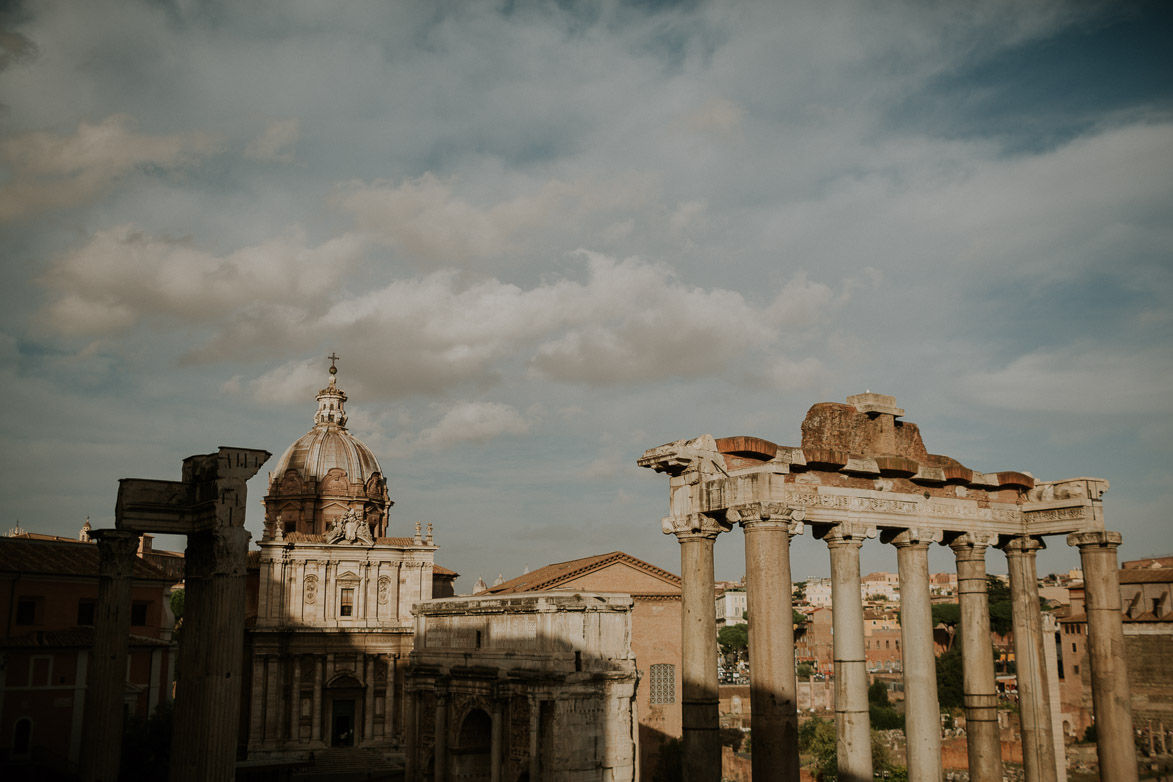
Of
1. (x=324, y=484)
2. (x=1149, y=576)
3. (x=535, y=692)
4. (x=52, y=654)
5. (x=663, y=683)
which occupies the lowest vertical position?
(x=663, y=683)

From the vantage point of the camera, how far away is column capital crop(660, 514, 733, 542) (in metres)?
13.1

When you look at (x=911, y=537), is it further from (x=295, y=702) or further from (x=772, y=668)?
(x=295, y=702)

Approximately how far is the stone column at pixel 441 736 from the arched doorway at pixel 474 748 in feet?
1.52

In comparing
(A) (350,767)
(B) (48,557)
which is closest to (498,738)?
(A) (350,767)

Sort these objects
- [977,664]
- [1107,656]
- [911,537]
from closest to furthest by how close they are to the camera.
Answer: [911,537] → [977,664] → [1107,656]

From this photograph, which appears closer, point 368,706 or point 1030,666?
point 1030,666

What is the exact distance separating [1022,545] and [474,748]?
77.6 ft

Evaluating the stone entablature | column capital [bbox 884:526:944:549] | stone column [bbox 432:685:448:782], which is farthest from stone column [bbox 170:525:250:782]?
stone column [bbox 432:685:448:782]

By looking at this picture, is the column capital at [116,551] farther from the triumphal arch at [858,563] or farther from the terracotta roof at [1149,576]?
the terracotta roof at [1149,576]

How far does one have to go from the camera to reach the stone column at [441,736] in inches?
1350

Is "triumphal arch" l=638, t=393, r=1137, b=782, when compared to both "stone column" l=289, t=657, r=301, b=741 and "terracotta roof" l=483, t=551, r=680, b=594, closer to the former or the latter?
"terracotta roof" l=483, t=551, r=680, b=594

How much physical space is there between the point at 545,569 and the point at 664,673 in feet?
32.4

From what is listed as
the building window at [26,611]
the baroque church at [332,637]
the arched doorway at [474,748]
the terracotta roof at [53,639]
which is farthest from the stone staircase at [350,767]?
the building window at [26,611]

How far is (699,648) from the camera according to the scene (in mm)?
12914
